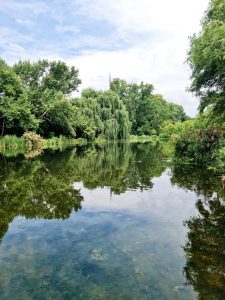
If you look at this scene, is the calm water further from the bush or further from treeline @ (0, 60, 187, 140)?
treeline @ (0, 60, 187, 140)

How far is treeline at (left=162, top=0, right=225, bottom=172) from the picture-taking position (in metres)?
13.6

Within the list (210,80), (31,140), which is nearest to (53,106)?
(31,140)

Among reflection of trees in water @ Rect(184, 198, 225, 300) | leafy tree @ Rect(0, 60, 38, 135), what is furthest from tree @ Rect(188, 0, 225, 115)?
leafy tree @ Rect(0, 60, 38, 135)

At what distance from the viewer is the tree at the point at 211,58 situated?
43.6 ft

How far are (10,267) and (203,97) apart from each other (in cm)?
1474

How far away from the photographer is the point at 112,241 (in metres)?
6.09

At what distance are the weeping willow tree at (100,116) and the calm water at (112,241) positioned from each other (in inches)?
1502

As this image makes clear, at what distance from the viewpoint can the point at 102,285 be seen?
14.1 ft

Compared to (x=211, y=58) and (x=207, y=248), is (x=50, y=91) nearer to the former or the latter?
(x=211, y=58)

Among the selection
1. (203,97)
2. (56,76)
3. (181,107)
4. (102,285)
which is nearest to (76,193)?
(102,285)

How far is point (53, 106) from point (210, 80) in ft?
94.3

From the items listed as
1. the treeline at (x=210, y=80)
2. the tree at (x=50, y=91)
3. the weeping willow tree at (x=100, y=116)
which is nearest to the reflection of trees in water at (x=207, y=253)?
the treeline at (x=210, y=80)

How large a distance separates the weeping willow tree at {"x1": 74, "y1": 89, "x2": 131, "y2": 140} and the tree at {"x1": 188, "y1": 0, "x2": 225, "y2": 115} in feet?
106

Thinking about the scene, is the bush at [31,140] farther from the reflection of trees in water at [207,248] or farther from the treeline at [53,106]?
the reflection of trees in water at [207,248]
